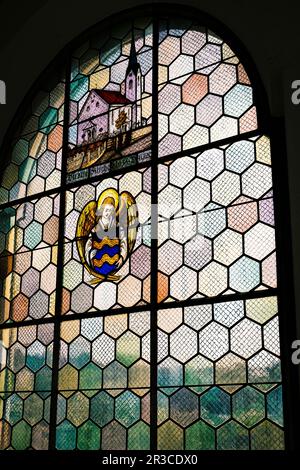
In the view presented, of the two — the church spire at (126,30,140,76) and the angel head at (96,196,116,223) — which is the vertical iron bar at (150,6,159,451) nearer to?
the church spire at (126,30,140,76)

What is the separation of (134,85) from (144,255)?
142cm

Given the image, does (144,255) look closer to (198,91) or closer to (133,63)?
(198,91)

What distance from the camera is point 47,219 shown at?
6191mm

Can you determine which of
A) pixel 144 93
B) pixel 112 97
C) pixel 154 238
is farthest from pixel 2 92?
pixel 154 238

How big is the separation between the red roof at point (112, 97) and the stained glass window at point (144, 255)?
1 centimetres

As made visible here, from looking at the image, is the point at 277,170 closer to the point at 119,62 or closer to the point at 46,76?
the point at 119,62

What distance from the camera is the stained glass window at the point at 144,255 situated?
15.7 feet

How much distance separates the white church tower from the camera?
19.0 feet

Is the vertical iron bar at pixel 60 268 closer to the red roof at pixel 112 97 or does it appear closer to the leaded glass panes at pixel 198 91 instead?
the red roof at pixel 112 97

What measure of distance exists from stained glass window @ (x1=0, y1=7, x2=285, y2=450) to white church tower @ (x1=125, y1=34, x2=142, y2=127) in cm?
2

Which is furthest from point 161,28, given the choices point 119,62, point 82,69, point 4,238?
point 4,238

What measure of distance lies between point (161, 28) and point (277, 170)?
70.3 inches

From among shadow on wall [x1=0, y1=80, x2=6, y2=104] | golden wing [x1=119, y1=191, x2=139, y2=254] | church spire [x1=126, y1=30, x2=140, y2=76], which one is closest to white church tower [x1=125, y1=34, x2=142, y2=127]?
church spire [x1=126, y1=30, x2=140, y2=76]

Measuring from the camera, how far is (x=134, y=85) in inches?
233
